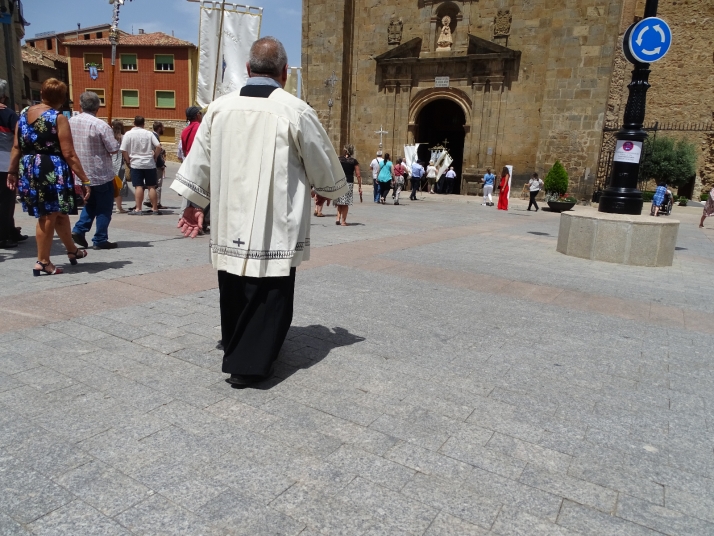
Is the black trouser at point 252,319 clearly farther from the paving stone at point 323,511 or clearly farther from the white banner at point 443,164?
the white banner at point 443,164

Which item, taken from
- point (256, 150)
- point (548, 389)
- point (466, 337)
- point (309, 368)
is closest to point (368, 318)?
point (466, 337)

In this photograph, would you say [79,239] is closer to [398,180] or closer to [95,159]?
[95,159]

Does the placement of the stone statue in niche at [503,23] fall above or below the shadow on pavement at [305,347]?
above

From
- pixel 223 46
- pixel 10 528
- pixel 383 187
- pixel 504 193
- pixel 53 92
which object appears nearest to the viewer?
pixel 10 528

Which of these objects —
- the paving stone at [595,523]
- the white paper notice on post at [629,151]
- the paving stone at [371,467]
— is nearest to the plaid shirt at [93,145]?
the paving stone at [371,467]

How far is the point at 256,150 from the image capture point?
298 centimetres

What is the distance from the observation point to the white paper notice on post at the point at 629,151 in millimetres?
8539

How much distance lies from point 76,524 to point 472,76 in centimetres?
2455

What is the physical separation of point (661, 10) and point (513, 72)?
62.7 ft

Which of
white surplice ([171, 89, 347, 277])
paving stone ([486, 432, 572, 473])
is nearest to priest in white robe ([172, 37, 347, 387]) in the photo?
white surplice ([171, 89, 347, 277])

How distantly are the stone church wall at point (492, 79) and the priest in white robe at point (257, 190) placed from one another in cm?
2118

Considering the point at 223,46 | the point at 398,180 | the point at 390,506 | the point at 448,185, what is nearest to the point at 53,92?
the point at 223,46

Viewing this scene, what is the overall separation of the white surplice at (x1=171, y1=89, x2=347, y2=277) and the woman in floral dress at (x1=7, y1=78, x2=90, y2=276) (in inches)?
106

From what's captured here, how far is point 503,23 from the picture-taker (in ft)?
74.8
